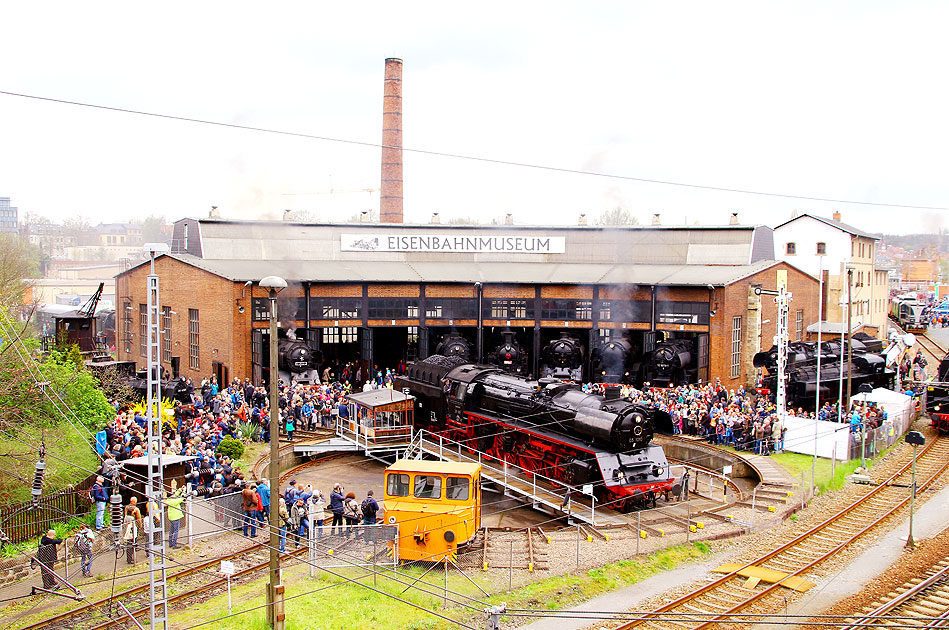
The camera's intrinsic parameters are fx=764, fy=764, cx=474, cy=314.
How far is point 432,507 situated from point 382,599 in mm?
2572

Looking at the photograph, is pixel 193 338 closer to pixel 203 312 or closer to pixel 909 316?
pixel 203 312

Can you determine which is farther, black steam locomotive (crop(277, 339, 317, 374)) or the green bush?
black steam locomotive (crop(277, 339, 317, 374))

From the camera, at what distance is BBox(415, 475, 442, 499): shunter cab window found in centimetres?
1630

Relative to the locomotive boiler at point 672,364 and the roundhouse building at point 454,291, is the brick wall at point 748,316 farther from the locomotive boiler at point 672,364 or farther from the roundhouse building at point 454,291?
the locomotive boiler at point 672,364

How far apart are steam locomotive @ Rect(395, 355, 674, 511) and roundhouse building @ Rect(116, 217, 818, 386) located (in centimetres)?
1014

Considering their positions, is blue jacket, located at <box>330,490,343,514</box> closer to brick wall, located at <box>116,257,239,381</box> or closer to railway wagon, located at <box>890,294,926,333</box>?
brick wall, located at <box>116,257,239,381</box>

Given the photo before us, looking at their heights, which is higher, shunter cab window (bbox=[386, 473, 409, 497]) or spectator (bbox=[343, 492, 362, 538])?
shunter cab window (bbox=[386, 473, 409, 497])

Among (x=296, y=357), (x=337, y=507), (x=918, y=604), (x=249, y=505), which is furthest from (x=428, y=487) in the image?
(x=296, y=357)

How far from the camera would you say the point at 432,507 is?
52.7 feet

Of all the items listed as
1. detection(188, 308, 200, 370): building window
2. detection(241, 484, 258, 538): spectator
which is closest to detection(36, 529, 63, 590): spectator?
detection(241, 484, 258, 538): spectator

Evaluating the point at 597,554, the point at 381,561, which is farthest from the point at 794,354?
the point at 381,561

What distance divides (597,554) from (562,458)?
14.8ft

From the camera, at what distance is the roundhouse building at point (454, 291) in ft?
116

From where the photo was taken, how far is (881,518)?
18.8m
